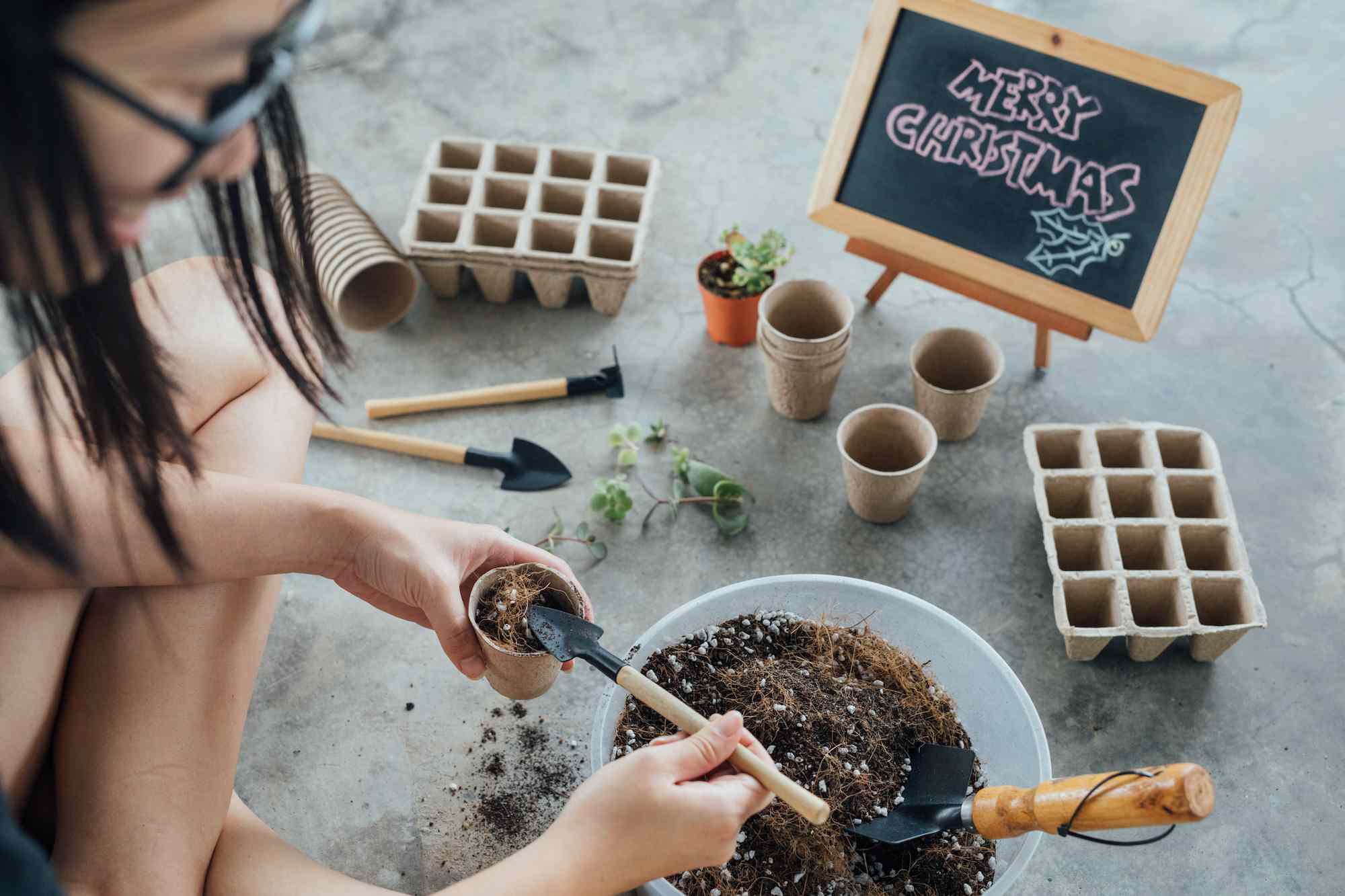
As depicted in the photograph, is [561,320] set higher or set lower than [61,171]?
lower

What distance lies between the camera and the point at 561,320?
2025 mm

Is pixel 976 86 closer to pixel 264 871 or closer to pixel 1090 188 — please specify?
pixel 1090 188

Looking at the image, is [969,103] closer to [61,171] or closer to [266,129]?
[266,129]

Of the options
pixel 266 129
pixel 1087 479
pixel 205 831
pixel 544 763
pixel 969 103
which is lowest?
pixel 544 763

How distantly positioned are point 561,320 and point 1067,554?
100 centimetres

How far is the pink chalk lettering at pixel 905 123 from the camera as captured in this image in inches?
67.1

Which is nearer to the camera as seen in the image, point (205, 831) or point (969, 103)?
point (205, 831)

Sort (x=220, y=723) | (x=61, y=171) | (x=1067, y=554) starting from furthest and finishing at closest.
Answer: (x=1067, y=554) → (x=220, y=723) → (x=61, y=171)

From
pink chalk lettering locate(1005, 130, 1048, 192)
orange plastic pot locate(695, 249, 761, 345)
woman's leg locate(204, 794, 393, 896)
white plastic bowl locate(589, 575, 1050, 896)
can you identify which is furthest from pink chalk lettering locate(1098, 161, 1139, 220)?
woman's leg locate(204, 794, 393, 896)

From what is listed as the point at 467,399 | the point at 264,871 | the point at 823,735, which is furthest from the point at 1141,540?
the point at 264,871

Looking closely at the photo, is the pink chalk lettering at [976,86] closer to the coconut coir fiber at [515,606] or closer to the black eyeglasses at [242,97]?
the coconut coir fiber at [515,606]

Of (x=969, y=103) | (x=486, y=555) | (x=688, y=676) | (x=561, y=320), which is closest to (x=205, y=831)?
(x=486, y=555)

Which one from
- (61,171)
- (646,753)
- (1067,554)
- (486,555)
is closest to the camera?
(61,171)

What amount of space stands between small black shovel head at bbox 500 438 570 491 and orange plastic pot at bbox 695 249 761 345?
400mm
